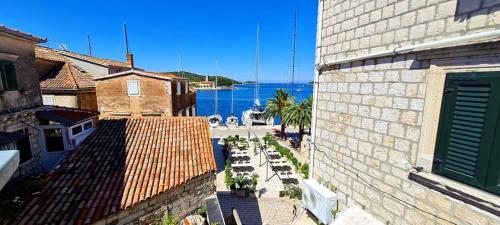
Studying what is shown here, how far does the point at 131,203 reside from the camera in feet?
22.9

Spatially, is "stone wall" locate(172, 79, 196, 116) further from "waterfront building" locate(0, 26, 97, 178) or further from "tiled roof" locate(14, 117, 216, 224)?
"waterfront building" locate(0, 26, 97, 178)

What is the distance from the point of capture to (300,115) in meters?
21.1

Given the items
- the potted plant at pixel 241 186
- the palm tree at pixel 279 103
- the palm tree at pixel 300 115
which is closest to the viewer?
the potted plant at pixel 241 186

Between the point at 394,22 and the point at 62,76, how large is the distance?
72.1ft

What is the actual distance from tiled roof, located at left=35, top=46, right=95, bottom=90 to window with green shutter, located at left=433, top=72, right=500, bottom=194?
69.9 ft

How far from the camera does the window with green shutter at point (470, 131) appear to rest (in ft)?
9.36

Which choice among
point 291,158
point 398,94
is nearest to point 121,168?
point 398,94

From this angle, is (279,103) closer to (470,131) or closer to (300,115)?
(300,115)

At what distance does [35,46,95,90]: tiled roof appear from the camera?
17039 millimetres

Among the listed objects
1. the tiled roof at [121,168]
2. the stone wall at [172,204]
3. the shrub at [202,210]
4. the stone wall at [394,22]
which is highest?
the stone wall at [394,22]

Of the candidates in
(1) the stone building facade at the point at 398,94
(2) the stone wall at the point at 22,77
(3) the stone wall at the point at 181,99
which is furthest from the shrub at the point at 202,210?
(3) the stone wall at the point at 181,99

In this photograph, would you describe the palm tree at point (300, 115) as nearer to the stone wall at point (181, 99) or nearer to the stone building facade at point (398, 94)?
the stone wall at point (181, 99)

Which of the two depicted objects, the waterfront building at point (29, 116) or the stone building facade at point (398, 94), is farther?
the waterfront building at point (29, 116)

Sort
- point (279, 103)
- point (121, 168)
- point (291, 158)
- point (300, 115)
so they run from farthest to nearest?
point (279, 103) < point (300, 115) < point (291, 158) < point (121, 168)
